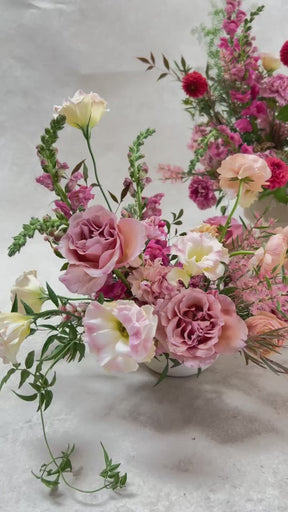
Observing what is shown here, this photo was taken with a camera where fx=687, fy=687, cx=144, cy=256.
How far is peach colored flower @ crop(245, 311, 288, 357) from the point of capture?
2.62ft

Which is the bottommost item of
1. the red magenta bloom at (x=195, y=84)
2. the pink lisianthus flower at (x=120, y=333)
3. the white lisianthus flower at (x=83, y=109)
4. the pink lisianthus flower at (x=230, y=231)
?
the pink lisianthus flower at (x=120, y=333)

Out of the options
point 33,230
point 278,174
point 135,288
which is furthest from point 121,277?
point 278,174

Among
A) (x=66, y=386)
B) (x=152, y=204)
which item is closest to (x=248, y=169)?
(x=152, y=204)

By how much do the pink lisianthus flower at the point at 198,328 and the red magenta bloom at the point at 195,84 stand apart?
0.47m

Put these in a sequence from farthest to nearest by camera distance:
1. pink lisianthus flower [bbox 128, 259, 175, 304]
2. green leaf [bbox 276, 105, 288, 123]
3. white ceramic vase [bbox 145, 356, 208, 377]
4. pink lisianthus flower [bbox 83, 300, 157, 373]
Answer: green leaf [bbox 276, 105, 288, 123] → white ceramic vase [bbox 145, 356, 208, 377] → pink lisianthus flower [bbox 128, 259, 175, 304] → pink lisianthus flower [bbox 83, 300, 157, 373]

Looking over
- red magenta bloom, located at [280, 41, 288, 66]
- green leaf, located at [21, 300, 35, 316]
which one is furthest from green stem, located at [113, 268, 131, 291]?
red magenta bloom, located at [280, 41, 288, 66]

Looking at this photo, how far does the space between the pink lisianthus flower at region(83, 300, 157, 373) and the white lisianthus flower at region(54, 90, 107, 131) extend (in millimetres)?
230

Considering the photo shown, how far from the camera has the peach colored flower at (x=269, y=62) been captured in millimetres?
1173

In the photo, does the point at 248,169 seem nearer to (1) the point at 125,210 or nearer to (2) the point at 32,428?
(1) the point at 125,210

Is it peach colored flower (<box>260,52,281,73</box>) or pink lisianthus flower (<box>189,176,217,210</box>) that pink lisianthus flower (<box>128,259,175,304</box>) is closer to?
pink lisianthus flower (<box>189,176,217,210</box>)

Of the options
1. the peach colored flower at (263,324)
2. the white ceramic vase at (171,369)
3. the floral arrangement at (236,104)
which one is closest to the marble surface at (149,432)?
the white ceramic vase at (171,369)

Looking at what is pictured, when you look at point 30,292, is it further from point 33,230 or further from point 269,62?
point 269,62

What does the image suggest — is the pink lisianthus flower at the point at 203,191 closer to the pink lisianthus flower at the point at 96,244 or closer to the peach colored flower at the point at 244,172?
the peach colored flower at the point at 244,172

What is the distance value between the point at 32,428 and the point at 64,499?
137mm
